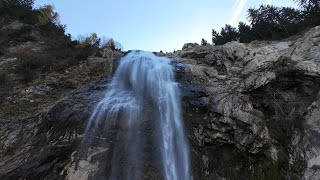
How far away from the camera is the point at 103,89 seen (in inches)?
762

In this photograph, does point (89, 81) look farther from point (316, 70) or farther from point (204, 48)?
point (316, 70)

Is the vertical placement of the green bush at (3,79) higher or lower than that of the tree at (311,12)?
lower

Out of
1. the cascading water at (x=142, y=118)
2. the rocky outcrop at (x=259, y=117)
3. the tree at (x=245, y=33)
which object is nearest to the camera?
the cascading water at (x=142, y=118)

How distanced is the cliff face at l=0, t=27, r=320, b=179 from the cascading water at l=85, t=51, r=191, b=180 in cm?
47

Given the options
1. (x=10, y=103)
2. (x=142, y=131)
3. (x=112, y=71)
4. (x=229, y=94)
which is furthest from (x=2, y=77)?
(x=229, y=94)

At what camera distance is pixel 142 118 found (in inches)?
640

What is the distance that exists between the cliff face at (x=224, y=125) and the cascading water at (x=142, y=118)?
472 millimetres

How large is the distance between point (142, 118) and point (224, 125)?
13.3ft

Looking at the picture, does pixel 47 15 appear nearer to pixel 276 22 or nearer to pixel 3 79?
pixel 3 79

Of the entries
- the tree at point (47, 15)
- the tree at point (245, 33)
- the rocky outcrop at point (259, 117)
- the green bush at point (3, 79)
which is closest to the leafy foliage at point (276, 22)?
the tree at point (245, 33)

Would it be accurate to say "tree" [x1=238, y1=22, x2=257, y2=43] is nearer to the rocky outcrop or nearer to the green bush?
the rocky outcrop

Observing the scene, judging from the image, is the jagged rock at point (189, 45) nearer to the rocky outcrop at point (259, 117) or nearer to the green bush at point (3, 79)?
the rocky outcrop at point (259, 117)

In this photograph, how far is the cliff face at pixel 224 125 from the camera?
14.3 m

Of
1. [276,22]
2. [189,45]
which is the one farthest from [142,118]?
[276,22]
